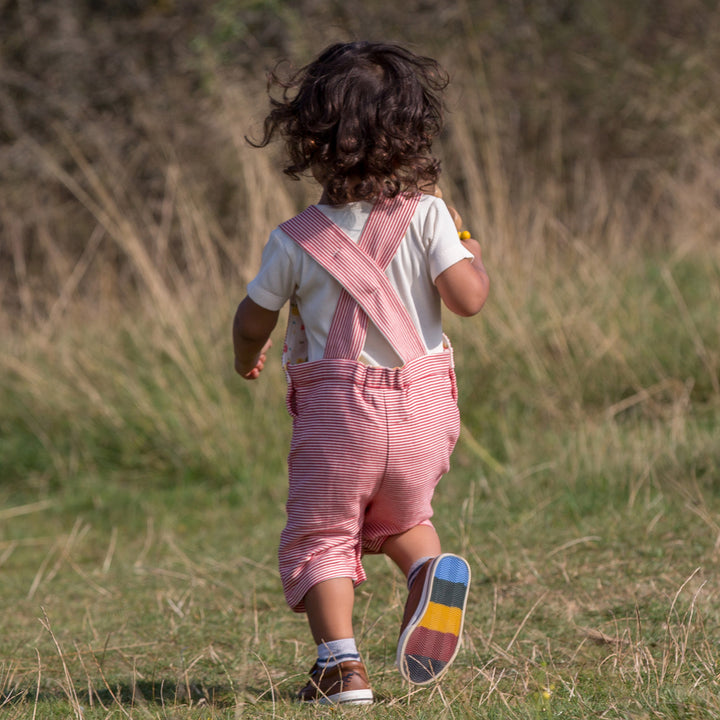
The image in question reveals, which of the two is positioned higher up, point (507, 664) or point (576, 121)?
point (576, 121)

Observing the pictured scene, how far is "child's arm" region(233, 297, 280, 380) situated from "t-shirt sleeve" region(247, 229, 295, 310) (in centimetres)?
3

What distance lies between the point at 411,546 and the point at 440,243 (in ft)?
2.22

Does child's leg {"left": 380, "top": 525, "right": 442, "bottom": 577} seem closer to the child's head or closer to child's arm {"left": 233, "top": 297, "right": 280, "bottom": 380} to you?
child's arm {"left": 233, "top": 297, "right": 280, "bottom": 380}

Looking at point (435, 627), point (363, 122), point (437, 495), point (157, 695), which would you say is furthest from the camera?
point (437, 495)

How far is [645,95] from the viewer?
357 inches

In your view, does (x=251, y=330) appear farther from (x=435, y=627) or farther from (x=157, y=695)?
(x=157, y=695)

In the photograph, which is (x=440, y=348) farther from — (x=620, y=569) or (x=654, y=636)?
(x=620, y=569)

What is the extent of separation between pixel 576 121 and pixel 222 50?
3.11 metres

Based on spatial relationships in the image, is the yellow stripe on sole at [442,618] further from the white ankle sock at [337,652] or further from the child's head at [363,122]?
the child's head at [363,122]

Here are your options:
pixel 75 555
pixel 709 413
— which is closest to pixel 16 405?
pixel 75 555

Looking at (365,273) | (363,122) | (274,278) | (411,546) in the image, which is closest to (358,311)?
(365,273)

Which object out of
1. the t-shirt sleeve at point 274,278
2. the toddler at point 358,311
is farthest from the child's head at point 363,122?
the t-shirt sleeve at point 274,278

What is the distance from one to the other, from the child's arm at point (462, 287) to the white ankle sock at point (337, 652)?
739 millimetres

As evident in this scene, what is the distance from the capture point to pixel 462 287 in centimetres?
234
